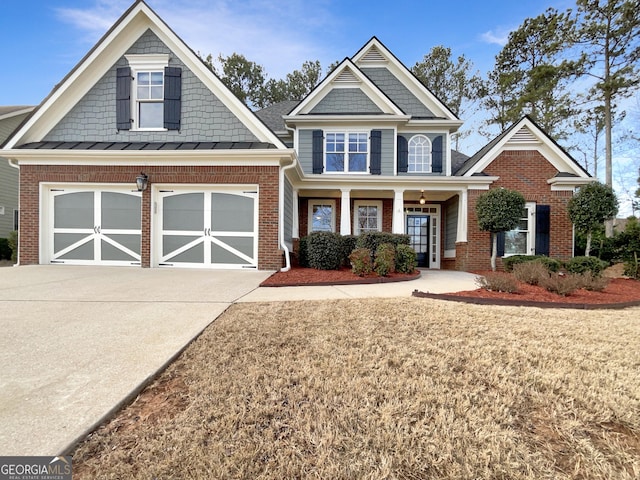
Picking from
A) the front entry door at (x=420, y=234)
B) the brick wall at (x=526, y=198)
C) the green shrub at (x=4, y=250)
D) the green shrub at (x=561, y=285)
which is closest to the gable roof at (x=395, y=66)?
the brick wall at (x=526, y=198)

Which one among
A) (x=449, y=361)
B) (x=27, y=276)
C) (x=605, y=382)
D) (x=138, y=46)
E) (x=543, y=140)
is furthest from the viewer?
(x=543, y=140)

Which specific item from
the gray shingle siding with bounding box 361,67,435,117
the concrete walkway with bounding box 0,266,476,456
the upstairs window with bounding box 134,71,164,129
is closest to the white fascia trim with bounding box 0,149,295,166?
the upstairs window with bounding box 134,71,164,129

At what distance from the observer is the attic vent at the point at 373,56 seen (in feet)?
40.3

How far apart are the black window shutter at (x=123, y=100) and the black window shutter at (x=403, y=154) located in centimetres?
913

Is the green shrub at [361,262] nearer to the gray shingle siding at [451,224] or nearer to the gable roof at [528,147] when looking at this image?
the gray shingle siding at [451,224]

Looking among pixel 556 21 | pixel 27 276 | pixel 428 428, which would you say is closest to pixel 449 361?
pixel 428 428

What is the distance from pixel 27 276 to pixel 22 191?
10.8 feet

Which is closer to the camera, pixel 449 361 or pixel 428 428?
pixel 428 428

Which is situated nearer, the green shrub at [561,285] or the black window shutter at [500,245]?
the green shrub at [561,285]

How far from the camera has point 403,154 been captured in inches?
463

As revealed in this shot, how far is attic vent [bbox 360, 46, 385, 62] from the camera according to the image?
1230cm

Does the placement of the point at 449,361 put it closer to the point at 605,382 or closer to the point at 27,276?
the point at 605,382

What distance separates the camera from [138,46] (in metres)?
8.83

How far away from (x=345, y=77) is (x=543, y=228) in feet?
29.5
